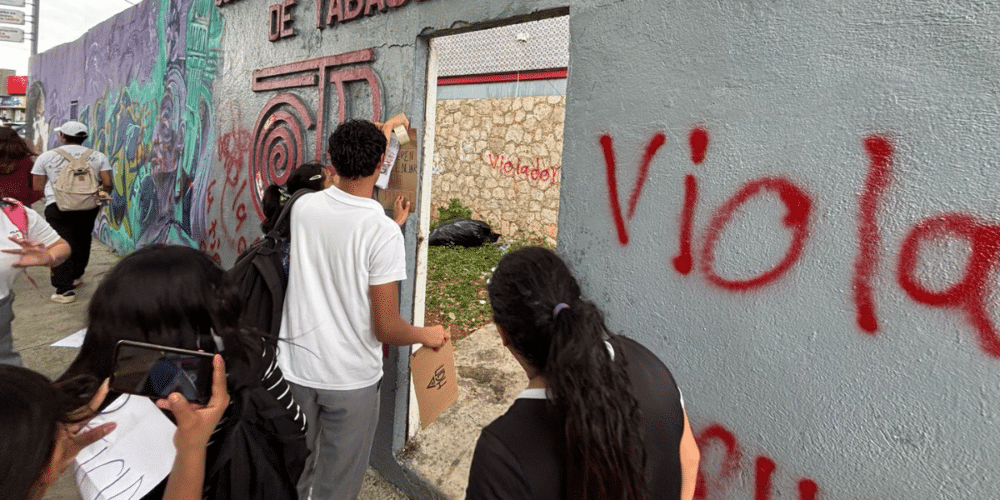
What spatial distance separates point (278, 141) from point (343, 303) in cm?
204

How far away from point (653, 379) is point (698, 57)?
1090 millimetres

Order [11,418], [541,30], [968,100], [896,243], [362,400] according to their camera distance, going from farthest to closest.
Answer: [541,30], [362,400], [896,243], [968,100], [11,418]

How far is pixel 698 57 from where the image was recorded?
1.74 metres

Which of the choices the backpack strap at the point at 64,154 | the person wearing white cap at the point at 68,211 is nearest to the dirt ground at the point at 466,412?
the person wearing white cap at the point at 68,211

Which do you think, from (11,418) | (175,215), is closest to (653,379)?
(11,418)

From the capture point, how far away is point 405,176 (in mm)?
2783

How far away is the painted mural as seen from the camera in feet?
16.2

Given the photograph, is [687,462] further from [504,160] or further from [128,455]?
[504,160]

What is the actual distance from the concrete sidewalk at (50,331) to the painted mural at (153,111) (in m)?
0.90

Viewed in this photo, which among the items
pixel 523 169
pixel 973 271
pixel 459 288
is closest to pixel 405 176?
pixel 973 271

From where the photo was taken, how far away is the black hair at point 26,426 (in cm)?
83

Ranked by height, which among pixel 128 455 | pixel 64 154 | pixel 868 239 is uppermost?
pixel 64 154

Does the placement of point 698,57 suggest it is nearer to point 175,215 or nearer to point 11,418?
point 11,418

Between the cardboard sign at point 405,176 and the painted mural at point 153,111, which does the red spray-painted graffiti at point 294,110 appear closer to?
the cardboard sign at point 405,176
